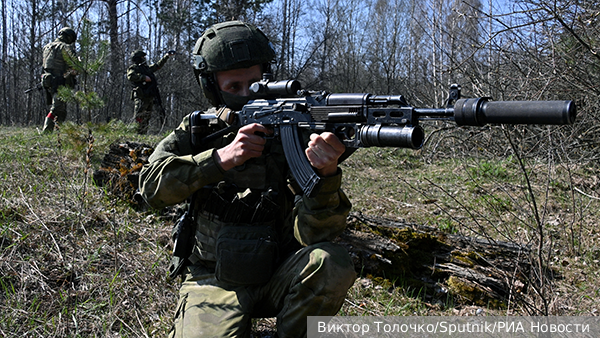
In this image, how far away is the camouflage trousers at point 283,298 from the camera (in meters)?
2.18

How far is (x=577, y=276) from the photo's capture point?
3510 mm

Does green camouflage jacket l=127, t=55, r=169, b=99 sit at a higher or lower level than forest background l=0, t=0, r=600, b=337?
higher

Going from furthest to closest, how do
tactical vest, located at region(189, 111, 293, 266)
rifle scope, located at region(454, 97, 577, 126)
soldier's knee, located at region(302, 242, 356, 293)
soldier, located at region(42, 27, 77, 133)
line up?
soldier, located at region(42, 27, 77, 133)
tactical vest, located at region(189, 111, 293, 266)
soldier's knee, located at region(302, 242, 356, 293)
rifle scope, located at region(454, 97, 577, 126)

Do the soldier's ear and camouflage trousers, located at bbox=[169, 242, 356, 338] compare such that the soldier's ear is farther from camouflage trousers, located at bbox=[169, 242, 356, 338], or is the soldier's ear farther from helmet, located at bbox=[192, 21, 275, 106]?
camouflage trousers, located at bbox=[169, 242, 356, 338]

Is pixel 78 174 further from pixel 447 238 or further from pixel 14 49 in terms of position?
pixel 14 49

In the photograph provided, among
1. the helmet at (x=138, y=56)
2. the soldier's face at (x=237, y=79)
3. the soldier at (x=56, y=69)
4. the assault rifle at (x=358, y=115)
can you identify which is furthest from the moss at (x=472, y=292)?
the helmet at (x=138, y=56)

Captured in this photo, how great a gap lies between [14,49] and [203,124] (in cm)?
2864

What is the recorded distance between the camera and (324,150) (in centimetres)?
210

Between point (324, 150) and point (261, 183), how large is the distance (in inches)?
26.5

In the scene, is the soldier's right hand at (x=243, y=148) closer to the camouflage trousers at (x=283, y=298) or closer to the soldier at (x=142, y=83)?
the camouflage trousers at (x=283, y=298)

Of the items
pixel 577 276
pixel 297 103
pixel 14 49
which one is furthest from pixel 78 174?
pixel 14 49

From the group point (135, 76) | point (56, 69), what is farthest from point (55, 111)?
point (135, 76)

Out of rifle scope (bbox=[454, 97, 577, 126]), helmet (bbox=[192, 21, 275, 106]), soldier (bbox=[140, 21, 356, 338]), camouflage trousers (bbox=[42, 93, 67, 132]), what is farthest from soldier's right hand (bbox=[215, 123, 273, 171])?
camouflage trousers (bbox=[42, 93, 67, 132])

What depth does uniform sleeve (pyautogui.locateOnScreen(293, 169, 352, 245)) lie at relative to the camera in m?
2.29
